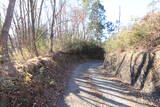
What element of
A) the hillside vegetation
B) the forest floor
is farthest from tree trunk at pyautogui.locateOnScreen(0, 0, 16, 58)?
the hillside vegetation

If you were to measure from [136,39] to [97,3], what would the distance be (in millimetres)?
22754

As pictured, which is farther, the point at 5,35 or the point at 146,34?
the point at 146,34

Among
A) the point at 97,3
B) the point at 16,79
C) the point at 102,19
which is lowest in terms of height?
the point at 16,79

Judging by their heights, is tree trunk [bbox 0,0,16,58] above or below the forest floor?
above

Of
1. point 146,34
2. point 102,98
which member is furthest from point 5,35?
point 146,34

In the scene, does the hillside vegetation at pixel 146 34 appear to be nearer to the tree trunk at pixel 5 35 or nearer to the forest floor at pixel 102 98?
the forest floor at pixel 102 98

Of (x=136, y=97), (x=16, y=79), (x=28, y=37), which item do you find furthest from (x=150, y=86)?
(x=28, y=37)

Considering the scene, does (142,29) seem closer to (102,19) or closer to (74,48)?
(74,48)

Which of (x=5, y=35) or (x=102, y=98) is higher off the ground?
(x=5, y=35)

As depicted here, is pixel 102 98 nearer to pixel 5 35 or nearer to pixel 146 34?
pixel 5 35

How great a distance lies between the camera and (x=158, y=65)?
18.4 ft

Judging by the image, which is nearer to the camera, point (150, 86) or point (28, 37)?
point (150, 86)

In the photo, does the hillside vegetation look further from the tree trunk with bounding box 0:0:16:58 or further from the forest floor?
the tree trunk with bounding box 0:0:16:58

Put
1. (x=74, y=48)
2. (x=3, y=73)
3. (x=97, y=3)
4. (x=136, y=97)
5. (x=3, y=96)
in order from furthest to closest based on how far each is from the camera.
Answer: (x=97, y=3), (x=74, y=48), (x=136, y=97), (x=3, y=73), (x=3, y=96)
